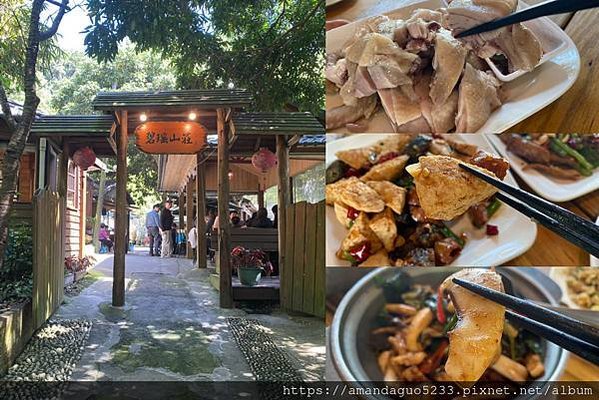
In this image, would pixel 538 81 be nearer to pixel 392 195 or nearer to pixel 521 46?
pixel 521 46

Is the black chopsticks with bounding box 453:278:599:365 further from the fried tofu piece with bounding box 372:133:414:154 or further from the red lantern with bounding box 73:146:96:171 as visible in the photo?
the red lantern with bounding box 73:146:96:171

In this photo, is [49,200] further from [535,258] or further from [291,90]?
[535,258]

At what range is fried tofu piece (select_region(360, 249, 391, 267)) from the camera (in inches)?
64.9

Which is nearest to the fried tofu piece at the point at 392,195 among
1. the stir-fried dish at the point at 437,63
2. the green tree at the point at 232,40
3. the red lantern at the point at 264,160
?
the stir-fried dish at the point at 437,63

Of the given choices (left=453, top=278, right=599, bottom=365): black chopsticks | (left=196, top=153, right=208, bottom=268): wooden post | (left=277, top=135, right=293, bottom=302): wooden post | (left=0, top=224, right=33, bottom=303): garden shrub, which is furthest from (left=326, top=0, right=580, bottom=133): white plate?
(left=0, top=224, right=33, bottom=303): garden shrub

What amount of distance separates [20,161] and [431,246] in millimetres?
1779

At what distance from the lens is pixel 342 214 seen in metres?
1.67

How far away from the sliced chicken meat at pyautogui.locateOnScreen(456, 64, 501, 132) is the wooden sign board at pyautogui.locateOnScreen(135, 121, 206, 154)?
1065 mm

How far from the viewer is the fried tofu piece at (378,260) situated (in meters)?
1.65

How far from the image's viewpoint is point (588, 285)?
1687 millimetres

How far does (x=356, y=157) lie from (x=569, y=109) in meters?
0.82

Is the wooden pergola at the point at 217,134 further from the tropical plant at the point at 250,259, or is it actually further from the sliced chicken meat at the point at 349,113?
the sliced chicken meat at the point at 349,113

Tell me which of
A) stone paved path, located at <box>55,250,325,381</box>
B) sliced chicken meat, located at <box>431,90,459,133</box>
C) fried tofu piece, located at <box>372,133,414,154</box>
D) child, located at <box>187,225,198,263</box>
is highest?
sliced chicken meat, located at <box>431,90,459,133</box>

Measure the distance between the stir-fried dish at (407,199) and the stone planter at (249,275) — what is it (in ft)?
1.75
